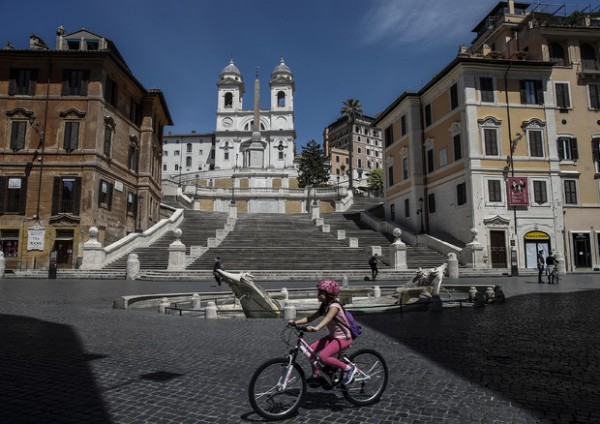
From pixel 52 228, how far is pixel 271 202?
27.7m

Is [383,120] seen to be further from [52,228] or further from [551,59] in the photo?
[52,228]

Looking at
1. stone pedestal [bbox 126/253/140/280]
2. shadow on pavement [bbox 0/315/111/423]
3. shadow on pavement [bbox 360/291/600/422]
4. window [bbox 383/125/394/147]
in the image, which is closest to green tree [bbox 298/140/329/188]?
window [bbox 383/125/394/147]

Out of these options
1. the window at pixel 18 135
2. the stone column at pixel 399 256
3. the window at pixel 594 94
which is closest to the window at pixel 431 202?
the stone column at pixel 399 256

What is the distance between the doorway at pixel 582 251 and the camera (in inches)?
1220

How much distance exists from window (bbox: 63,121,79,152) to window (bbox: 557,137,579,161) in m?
35.4

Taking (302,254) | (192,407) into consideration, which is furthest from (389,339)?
(302,254)

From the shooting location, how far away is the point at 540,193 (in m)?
30.7

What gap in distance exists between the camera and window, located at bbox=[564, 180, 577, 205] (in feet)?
104

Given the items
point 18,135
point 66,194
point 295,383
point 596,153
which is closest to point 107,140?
point 66,194

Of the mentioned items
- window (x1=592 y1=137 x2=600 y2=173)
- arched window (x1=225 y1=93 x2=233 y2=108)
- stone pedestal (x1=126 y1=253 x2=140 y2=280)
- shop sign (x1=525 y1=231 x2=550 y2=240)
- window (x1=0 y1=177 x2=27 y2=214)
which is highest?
arched window (x1=225 y1=93 x2=233 y2=108)

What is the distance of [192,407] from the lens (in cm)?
448

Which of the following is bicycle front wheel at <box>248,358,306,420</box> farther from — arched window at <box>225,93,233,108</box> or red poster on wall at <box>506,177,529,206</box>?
arched window at <box>225,93,233,108</box>

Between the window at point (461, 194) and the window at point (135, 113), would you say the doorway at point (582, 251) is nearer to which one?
the window at point (461, 194)

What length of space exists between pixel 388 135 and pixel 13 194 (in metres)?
32.2
